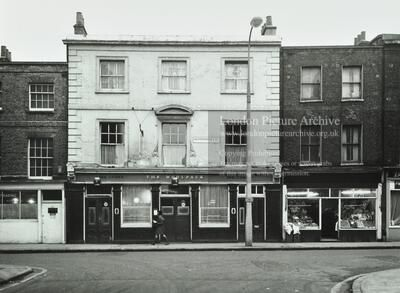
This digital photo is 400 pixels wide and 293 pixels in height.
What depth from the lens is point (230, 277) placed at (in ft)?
41.8

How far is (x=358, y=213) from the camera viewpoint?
22.0 metres

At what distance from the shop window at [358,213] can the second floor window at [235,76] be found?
8.02 meters

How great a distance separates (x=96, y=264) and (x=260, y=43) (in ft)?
44.1

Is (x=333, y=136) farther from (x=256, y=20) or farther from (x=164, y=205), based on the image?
(x=164, y=205)

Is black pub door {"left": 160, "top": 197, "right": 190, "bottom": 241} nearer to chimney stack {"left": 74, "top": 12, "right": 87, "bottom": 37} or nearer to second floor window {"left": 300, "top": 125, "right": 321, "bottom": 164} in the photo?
second floor window {"left": 300, "top": 125, "right": 321, "bottom": 164}

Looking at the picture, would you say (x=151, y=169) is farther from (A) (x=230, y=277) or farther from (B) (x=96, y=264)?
(A) (x=230, y=277)

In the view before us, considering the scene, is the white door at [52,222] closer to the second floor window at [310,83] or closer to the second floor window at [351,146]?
the second floor window at [310,83]

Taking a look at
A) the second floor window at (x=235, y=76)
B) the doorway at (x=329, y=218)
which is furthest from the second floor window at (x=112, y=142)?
the doorway at (x=329, y=218)

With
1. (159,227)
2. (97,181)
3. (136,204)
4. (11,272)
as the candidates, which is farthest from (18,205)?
(11,272)

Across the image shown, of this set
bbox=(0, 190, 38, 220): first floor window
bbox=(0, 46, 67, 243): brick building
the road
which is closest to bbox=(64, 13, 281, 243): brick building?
bbox=(0, 46, 67, 243): brick building

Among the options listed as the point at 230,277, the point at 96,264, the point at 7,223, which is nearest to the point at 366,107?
the point at 230,277

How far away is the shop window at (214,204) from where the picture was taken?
856 inches

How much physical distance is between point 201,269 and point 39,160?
11.8 meters

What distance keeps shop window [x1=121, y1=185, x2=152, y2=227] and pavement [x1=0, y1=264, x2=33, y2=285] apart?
25.1 ft
